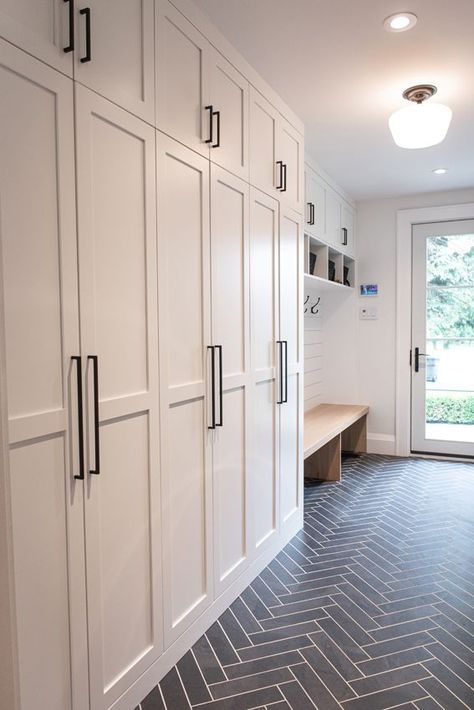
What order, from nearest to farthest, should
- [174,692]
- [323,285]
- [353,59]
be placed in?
[174,692], [353,59], [323,285]

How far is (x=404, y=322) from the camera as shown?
17.9 ft

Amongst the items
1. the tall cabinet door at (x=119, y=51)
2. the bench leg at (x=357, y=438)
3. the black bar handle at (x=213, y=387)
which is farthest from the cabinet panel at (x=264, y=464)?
the bench leg at (x=357, y=438)

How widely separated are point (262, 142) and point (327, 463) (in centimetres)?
291

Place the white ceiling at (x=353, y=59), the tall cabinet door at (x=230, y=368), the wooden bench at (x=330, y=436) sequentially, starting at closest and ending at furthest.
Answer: the white ceiling at (x=353, y=59) → the tall cabinet door at (x=230, y=368) → the wooden bench at (x=330, y=436)

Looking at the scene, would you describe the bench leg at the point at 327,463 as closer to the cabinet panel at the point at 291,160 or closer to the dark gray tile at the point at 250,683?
the cabinet panel at the point at 291,160

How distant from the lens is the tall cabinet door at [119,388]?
1587mm

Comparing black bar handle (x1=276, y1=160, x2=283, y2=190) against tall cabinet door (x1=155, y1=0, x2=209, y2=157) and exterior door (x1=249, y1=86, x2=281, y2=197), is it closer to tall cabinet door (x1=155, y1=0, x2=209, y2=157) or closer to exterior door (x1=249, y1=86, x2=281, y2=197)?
exterior door (x1=249, y1=86, x2=281, y2=197)

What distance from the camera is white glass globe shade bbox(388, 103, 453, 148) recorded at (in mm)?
2893

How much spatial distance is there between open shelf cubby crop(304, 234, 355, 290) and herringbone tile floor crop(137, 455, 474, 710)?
1919mm

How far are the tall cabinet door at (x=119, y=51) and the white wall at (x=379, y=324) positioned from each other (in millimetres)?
4106

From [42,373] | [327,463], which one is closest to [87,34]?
[42,373]

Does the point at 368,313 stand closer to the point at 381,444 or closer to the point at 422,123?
the point at 381,444

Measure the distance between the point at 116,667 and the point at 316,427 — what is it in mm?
2949

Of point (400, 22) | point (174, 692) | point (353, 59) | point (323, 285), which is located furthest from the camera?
point (323, 285)
